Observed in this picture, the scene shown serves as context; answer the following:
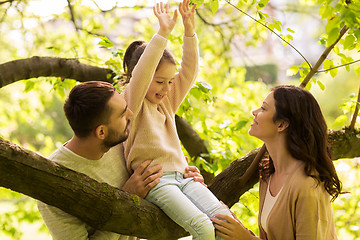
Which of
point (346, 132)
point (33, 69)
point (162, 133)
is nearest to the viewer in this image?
point (162, 133)

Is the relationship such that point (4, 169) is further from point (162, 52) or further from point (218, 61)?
point (218, 61)

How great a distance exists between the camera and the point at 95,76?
346 cm

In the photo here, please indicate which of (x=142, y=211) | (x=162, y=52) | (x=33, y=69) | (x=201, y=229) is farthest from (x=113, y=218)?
(x=33, y=69)

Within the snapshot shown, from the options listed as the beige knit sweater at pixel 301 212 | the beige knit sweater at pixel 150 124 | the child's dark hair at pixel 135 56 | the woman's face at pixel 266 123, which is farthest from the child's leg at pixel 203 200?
the child's dark hair at pixel 135 56

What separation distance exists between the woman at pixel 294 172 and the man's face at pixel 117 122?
59 centimetres

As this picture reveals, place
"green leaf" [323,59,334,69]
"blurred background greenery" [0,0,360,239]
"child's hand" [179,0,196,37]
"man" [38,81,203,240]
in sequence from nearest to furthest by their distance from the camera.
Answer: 1. "man" [38,81,203,240]
2. "child's hand" [179,0,196,37]
3. "green leaf" [323,59,334,69]
4. "blurred background greenery" [0,0,360,239]

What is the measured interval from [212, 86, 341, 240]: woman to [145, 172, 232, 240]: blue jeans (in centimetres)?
→ 7

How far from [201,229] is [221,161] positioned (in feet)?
5.28

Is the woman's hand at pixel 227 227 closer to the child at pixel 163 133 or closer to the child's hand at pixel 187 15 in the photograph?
the child at pixel 163 133

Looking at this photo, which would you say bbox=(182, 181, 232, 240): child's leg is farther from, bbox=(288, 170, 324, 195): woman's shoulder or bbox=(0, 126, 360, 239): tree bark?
bbox=(288, 170, 324, 195): woman's shoulder

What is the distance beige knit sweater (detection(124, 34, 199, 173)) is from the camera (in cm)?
208

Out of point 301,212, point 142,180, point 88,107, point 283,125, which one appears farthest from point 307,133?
point 88,107

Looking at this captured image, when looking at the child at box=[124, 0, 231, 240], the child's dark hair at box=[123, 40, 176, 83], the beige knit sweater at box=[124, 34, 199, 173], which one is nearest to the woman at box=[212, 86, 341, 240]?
the child at box=[124, 0, 231, 240]

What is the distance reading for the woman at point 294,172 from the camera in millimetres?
2055
